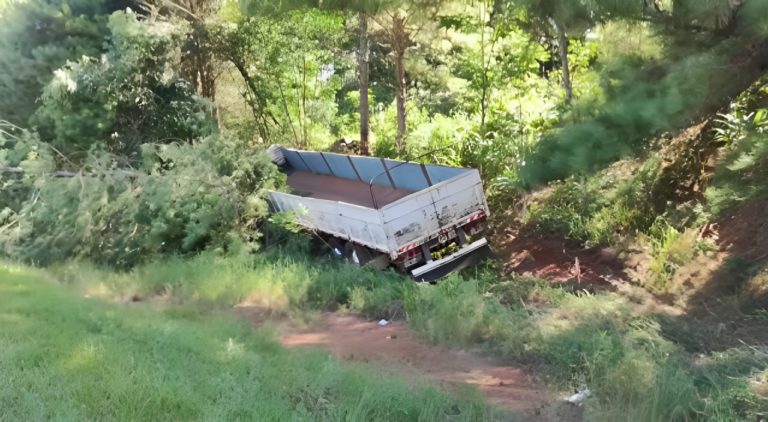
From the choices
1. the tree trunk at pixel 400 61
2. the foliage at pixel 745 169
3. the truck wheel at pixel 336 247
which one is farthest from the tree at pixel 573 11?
the tree trunk at pixel 400 61

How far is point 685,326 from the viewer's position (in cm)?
691

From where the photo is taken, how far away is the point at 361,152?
17.1m

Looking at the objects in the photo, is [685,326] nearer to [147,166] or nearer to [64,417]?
[64,417]

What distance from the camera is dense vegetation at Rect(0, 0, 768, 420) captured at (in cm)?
512

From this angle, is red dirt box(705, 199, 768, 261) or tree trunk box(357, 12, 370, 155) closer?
red dirt box(705, 199, 768, 261)

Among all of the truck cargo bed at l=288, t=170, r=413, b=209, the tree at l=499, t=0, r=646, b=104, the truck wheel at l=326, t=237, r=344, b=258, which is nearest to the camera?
the tree at l=499, t=0, r=646, b=104

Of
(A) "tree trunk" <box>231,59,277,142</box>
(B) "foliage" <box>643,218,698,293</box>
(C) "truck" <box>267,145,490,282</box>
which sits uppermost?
(A) "tree trunk" <box>231,59,277,142</box>

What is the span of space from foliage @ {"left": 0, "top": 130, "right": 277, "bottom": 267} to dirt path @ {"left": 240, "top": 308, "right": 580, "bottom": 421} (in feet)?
11.3

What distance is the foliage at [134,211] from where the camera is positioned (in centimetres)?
1161

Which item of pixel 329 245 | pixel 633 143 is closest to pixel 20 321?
pixel 329 245

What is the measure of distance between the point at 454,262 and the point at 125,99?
28.5ft

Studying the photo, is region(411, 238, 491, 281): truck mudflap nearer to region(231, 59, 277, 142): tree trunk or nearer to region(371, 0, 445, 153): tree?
region(371, 0, 445, 153): tree

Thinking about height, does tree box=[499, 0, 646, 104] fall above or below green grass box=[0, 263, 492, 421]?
above

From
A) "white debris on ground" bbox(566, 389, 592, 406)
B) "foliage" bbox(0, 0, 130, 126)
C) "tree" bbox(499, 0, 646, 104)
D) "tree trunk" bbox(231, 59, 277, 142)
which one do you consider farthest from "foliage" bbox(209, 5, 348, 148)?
"white debris on ground" bbox(566, 389, 592, 406)
